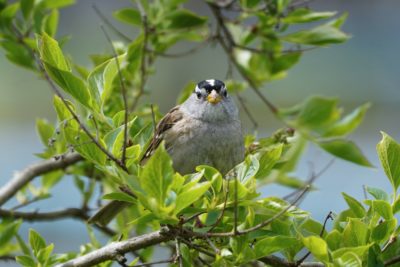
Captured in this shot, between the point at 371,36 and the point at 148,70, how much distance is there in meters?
7.52

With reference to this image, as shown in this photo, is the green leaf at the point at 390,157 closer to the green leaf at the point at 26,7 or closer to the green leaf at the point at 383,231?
the green leaf at the point at 383,231

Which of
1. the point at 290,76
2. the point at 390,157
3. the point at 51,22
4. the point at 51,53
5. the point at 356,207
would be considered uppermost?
the point at 51,53

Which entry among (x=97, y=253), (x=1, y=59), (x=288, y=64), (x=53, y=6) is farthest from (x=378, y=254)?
(x=1, y=59)

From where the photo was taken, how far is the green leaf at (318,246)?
151 cm

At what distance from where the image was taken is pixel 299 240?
162 cm

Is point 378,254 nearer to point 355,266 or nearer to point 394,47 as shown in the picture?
point 355,266

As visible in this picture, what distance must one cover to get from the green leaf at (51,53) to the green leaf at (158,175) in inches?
11.7

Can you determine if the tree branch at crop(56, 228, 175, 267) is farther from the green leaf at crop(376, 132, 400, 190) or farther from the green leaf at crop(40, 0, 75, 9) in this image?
the green leaf at crop(40, 0, 75, 9)

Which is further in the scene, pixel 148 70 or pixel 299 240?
pixel 148 70

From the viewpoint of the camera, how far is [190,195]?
1511 mm

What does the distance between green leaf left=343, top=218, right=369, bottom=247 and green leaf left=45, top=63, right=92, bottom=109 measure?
0.57m

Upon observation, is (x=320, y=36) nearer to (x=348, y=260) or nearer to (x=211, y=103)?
(x=211, y=103)

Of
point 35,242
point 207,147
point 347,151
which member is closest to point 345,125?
point 347,151

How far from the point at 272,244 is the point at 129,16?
119 cm
